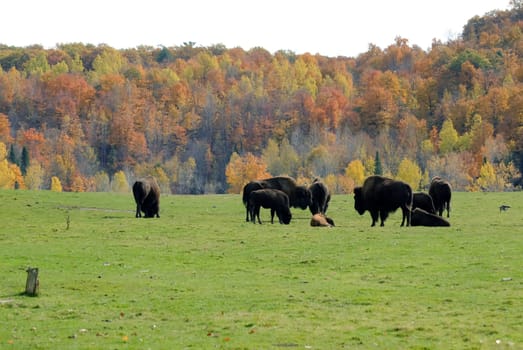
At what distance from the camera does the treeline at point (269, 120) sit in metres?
114

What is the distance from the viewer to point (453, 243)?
85.6ft

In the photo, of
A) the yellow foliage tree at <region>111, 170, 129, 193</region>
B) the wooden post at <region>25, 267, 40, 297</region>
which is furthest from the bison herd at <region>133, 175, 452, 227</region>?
the yellow foliage tree at <region>111, 170, 129, 193</region>

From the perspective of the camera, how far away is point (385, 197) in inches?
1342

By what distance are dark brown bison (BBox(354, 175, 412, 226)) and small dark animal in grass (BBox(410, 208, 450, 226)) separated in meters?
0.29

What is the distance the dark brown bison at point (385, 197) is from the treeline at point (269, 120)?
5921cm

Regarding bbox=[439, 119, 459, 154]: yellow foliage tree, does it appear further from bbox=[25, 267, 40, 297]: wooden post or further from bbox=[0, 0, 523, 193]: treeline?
bbox=[25, 267, 40, 297]: wooden post

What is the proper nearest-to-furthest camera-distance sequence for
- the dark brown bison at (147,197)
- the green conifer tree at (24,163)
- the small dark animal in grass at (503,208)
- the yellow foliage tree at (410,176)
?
the dark brown bison at (147,197) → the small dark animal in grass at (503,208) → the yellow foliage tree at (410,176) → the green conifer tree at (24,163)

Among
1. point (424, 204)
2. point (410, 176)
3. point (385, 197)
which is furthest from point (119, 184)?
point (385, 197)

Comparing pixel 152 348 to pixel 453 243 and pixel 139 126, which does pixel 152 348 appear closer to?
pixel 453 243

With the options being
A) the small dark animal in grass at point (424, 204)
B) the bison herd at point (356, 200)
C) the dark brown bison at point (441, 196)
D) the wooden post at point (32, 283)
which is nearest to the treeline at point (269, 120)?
the dark brown bison at point (441, 196)

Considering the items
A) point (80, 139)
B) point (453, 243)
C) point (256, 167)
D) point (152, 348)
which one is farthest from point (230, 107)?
point (152, 348)

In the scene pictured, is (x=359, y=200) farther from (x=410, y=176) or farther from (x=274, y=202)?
(x=410, y=176)

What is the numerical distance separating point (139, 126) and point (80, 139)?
36.7 feet

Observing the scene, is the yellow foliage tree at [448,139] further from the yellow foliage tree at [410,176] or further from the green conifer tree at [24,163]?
the green conifer tree at [24,163]
